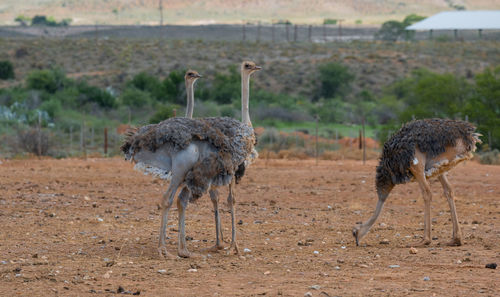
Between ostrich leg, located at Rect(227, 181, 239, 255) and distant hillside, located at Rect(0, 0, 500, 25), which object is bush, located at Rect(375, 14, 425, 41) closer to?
distant hillside, located at Rect(0, 0, 500, 25)

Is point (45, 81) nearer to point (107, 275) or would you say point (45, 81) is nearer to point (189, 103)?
point (189, 103)

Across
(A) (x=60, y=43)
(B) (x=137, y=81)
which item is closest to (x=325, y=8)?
(A) (x=60, y=43)

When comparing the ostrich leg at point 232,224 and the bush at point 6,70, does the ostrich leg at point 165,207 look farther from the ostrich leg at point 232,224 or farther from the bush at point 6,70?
the bush at point 6,70

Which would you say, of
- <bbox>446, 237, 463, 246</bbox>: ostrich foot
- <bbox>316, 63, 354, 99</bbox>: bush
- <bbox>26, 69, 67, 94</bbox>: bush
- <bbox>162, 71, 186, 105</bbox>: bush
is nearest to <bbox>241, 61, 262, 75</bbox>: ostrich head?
<bbox>446, 237, 463, 246</bbox>: ostrich foot

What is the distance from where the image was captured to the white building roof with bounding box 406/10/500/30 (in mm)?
69062

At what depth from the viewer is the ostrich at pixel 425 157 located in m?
9.54

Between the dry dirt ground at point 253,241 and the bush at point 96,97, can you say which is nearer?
the dry dirt ground at point 253,241

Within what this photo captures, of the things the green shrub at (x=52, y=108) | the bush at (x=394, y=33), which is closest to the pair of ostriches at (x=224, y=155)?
the green shrub at (x=52, y=108)

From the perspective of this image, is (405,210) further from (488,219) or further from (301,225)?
(301,225)

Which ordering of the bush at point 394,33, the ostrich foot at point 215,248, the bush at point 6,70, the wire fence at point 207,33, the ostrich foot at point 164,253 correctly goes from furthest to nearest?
the bush at point 394,33 < the wire fence at point 207,33 < the bush at point 6,70 < the ostrich foot at point 215,248 < the ostrich foot at point 164,253

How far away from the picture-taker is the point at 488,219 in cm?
1172

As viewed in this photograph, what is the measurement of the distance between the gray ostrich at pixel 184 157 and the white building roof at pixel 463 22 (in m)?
62.8

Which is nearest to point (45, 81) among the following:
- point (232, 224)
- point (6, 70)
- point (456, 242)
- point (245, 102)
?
point (6, 70)

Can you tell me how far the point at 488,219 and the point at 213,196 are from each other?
4655 millimetres
